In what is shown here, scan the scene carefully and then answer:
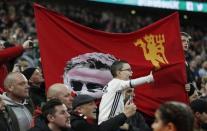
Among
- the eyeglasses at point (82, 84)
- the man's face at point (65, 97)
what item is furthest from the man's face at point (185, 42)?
the man's face at point (65, 97)

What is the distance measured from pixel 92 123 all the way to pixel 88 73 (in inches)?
61.3

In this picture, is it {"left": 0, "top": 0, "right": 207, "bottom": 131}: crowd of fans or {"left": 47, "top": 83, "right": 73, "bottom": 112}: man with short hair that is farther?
{"left": 47, "top": 83, "right": 73, "bottom": 112}: man with short hair

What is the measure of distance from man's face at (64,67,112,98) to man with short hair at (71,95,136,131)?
1301mm

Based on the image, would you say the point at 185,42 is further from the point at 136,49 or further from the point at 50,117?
the point at 50,117

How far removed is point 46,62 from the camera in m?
7.28

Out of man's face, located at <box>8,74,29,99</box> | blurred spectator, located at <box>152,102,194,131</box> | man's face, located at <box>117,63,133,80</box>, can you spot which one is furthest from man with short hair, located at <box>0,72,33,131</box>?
blurred spectator, located at <box>152,102,194,131</box>

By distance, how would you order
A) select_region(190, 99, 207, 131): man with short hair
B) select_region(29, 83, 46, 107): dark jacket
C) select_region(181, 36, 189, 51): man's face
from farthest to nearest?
select_region(181, 36, 189, 51): man's face < select_region(29, 83, 46, 107): dark jacket < select_region(190, 99, 207, 131): man with short hair

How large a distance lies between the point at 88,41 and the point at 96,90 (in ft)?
1.95

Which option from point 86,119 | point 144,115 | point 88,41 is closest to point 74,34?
point 88,41

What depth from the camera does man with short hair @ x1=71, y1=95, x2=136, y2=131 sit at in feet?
18.9

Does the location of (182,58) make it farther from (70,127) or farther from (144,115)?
(70,127)

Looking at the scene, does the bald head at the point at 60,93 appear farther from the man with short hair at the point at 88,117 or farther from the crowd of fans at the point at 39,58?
the man with short hair at the point at 88,117

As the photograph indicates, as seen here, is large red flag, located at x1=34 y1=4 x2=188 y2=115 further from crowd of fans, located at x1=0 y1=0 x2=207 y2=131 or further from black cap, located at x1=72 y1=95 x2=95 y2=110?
black cap, located at x1=72 y1=95 x2=95 y2=110

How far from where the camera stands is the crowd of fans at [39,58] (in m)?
5.74
